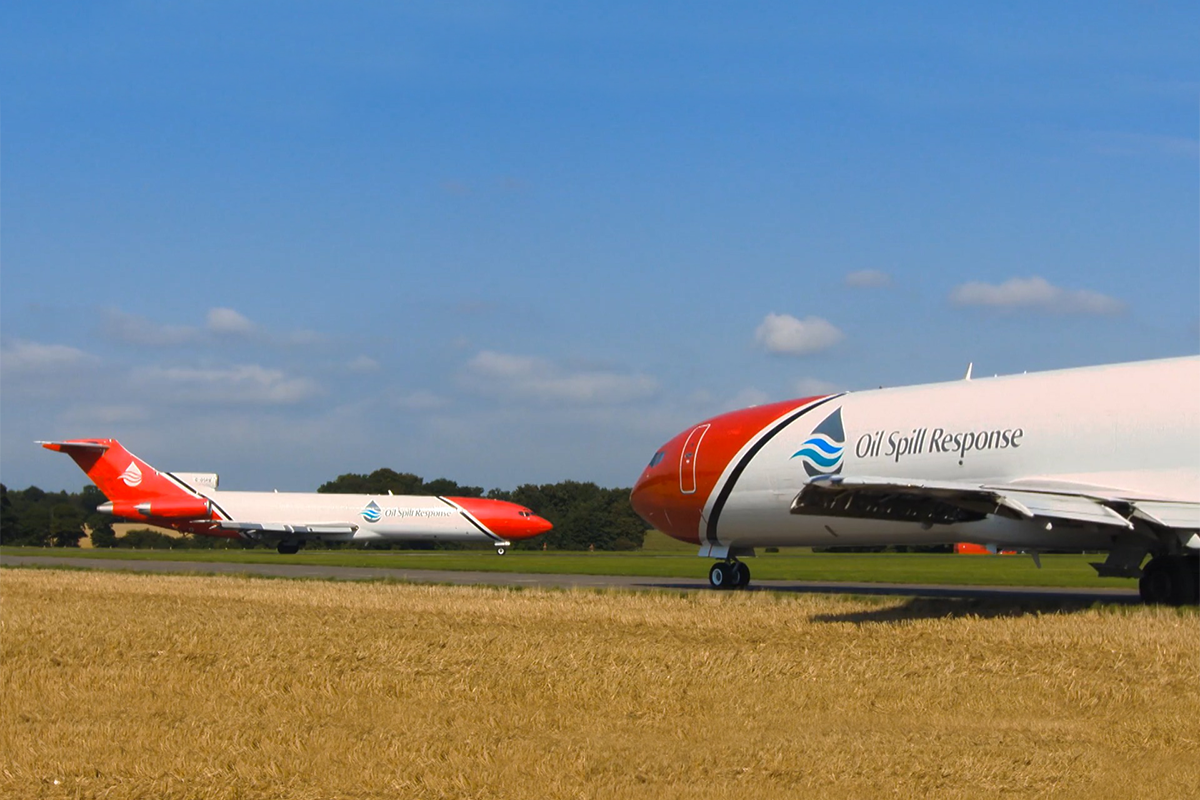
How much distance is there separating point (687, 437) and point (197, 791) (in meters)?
20.4

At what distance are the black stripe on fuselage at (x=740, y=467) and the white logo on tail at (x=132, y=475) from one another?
158ft

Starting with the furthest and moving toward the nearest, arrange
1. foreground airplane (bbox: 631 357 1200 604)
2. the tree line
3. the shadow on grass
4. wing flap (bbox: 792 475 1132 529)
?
the tree line
the shadow on grass
foreground airplane (bbox: 631 357 1200 604)
wing flap (bbox: 792 475 1132 529)

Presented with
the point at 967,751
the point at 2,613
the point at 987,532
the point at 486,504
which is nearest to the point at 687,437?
the point at 987,532

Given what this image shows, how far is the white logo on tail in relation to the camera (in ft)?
219

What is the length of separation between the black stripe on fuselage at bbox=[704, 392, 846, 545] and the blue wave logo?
68 cm

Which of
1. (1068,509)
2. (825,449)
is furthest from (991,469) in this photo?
(825,449)

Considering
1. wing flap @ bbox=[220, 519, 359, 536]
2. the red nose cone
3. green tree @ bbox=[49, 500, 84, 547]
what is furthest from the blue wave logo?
green tree @ bbox=[49, 500, 84, 547]

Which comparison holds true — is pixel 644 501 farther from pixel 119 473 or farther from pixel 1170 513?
pixel 119 473

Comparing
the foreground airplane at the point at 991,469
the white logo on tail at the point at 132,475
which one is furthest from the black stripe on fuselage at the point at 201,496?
the foreground airplane at the point at 991,469

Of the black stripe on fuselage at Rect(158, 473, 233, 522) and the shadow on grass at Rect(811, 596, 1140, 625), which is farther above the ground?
the black stripe on fuselage at Rect(158, 473, 233, 522)

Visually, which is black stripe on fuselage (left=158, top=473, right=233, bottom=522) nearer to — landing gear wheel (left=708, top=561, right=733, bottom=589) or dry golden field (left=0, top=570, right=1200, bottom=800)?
landing gear wheel (left=708, top=561, right=733, bottom=589)

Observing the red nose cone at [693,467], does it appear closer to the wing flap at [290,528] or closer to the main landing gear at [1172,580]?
the main landing gear at [1172,580]

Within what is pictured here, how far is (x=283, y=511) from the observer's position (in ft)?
229

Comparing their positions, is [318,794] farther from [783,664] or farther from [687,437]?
[687,437]
